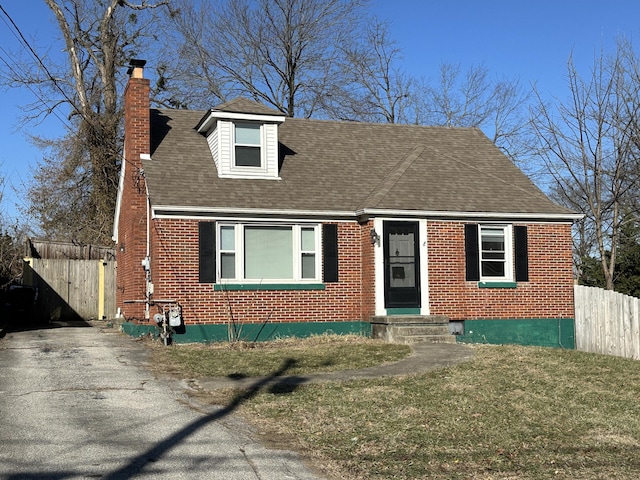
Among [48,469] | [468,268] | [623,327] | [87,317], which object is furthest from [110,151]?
[48,469]

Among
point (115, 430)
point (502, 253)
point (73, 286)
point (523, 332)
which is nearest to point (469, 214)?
point (502, 253)

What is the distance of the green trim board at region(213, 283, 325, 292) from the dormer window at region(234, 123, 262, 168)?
3072 millimetres

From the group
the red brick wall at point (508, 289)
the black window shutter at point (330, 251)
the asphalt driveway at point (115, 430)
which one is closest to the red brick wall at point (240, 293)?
the black window shutter at point (330, 251)

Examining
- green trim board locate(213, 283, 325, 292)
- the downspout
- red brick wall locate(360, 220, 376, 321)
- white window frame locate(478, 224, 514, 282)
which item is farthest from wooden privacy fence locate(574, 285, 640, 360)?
the downspout

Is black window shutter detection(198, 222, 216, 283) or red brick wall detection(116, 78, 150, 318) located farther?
red brick wall detection(116, 78, 150, 318)

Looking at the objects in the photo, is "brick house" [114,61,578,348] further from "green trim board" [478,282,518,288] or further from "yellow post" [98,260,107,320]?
"yellow post" [98,260,107,320]

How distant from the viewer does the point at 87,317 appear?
21.8 metres

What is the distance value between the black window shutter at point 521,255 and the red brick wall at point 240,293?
384cm

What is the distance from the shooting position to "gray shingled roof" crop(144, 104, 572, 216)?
1650 cm

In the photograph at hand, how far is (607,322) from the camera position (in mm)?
16344

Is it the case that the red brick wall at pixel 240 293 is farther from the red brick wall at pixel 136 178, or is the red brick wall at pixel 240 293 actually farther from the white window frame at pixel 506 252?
the white window frame at pixel 506 252

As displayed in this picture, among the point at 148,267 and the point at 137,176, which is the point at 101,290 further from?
the point at 148,267

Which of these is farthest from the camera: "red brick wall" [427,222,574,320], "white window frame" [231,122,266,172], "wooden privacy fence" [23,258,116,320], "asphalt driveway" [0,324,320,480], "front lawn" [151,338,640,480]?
"wooden privacy fence" [23,258,116,320]

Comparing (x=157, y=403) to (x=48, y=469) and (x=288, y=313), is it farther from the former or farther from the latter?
(x=288, y=313)
